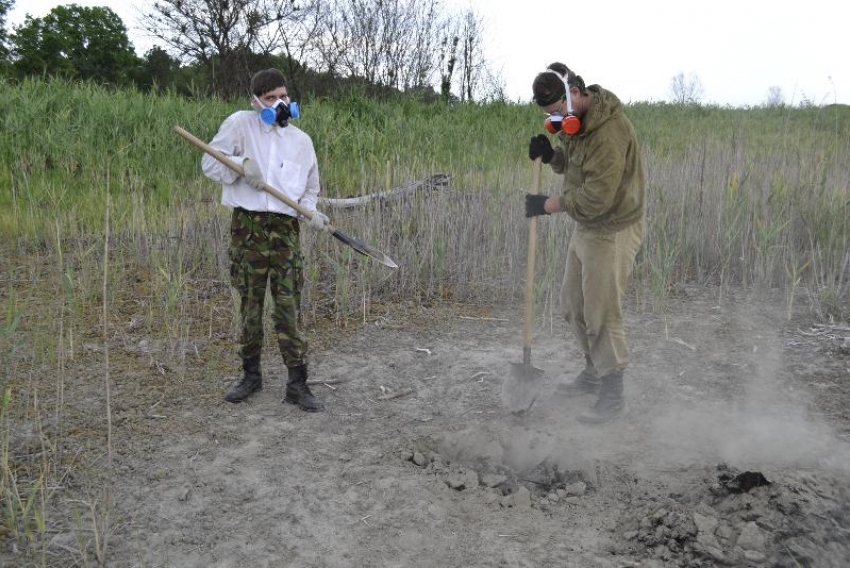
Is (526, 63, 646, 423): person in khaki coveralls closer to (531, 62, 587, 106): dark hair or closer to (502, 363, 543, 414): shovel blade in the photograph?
(531, 62, 587, 106): dark hair

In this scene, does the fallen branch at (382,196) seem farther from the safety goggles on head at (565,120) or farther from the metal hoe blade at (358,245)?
the safety goggles on head at (565,120)

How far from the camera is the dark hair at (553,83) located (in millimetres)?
3336

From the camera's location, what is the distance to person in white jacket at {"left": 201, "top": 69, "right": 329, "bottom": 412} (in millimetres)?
3461

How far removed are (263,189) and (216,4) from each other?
1311cm

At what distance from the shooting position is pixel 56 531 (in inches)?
102

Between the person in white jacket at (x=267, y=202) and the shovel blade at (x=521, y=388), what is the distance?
3.26 ft

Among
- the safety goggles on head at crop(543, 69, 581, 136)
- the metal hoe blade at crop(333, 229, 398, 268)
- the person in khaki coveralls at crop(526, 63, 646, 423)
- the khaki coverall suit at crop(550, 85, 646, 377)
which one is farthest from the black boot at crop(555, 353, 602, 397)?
the safety goggles on head at crop(543, 69, 581, 136)

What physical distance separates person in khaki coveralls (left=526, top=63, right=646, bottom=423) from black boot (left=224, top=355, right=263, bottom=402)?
169cm

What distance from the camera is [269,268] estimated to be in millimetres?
3584

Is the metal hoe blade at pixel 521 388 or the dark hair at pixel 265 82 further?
the metal hoe blade at pixel 521 388

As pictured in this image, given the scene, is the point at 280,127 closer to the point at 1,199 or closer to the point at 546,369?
the point at 546,369

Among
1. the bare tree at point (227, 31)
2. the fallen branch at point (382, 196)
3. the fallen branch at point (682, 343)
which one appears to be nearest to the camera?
the fallen branch at point (682, 343)

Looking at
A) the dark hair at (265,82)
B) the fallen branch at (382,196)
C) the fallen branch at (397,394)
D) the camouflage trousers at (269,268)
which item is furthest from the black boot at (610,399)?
the fallen branch at (382,196)

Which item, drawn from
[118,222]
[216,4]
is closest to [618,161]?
[118,222]
